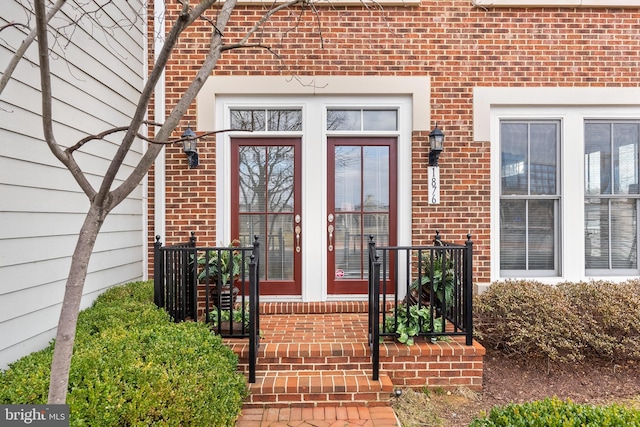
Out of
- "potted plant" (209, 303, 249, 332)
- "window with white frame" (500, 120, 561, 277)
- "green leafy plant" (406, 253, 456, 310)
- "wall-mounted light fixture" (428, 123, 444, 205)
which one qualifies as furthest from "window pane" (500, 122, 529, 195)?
"potted plant" (209, 303, 249, 332)

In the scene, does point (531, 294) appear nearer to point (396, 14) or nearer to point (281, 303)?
point (281, 303)

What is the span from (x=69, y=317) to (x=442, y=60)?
4380 millimetres

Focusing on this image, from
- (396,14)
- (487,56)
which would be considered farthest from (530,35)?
(396,14)

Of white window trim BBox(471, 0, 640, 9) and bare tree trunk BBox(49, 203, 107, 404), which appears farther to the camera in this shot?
white window trim BBox(471, 0, 640, 9)

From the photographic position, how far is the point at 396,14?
4.34 m

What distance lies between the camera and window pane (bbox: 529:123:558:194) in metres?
4.44

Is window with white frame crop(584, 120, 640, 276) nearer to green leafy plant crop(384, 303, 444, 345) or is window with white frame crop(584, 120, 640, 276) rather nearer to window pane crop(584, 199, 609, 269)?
window pane crop(584, 199, 609, 269)

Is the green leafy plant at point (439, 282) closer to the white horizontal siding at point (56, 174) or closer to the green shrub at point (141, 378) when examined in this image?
the green shrub at point (141, 378)

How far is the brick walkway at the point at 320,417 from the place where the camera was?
2639mm

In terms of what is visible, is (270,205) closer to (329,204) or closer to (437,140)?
(329,204)

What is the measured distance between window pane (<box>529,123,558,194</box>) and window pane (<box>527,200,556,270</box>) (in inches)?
7.2

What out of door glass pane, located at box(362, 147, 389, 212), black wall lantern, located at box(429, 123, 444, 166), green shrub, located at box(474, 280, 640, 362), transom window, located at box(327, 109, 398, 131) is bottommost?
green shrub, located at box(474, 280, 640, 362)

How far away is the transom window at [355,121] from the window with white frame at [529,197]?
4.68 feet

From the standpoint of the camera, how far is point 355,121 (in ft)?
14.5
